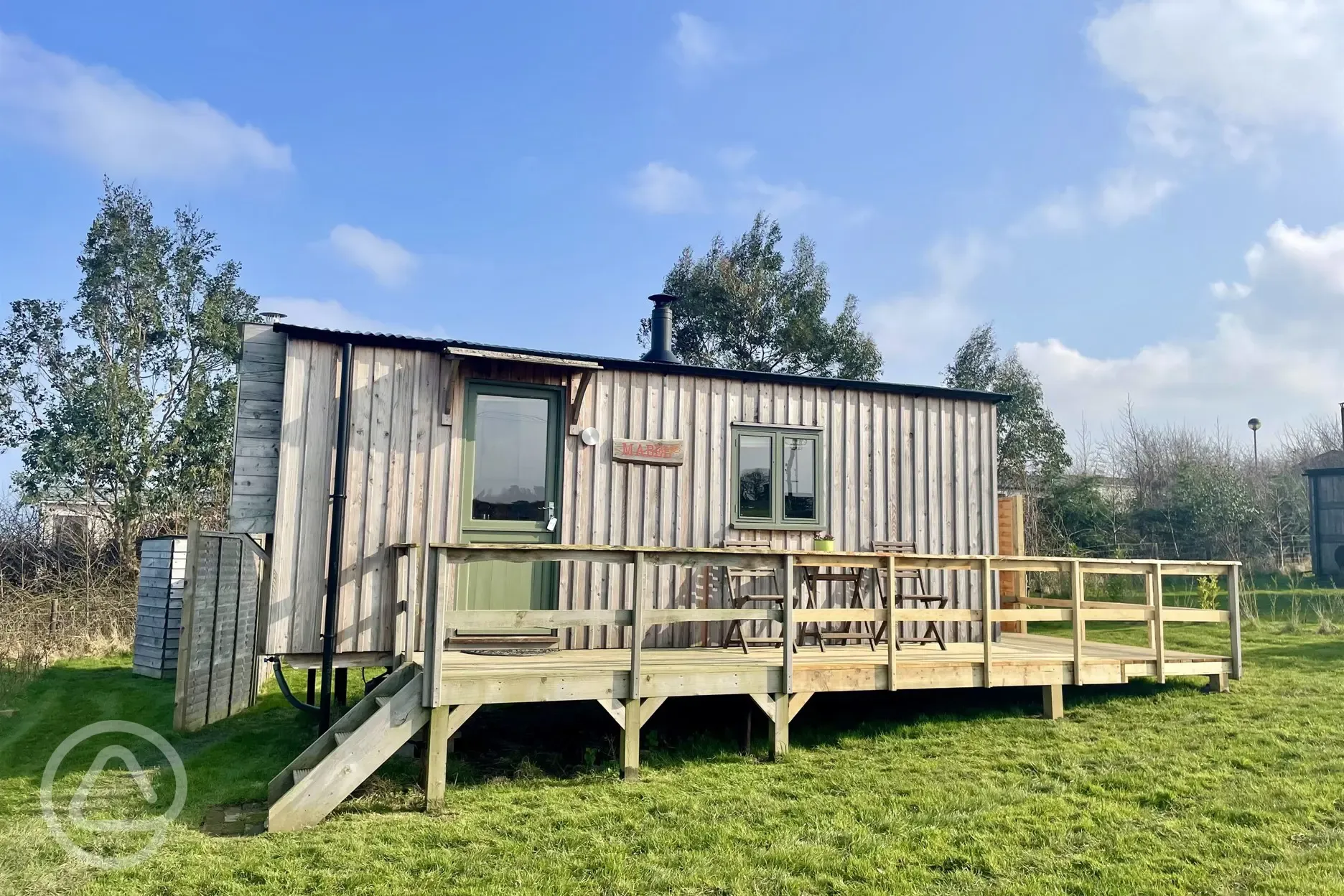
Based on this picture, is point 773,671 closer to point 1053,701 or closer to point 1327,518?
point 1053,701

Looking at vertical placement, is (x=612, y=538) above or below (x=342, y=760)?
above

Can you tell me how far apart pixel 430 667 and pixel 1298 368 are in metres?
26.2

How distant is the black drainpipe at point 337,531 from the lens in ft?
19.4

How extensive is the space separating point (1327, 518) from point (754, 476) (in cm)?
1777

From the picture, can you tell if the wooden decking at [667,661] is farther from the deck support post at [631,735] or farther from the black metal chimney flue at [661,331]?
the black metal chimney flue at [661,331]

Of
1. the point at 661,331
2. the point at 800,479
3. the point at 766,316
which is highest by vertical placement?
the point at 766,316

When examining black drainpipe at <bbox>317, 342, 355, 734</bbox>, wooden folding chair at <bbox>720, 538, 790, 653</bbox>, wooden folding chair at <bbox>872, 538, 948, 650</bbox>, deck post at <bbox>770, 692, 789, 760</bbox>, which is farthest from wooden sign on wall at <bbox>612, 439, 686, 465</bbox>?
deck post at <bbox>770, 692, 789, 760</bbox>

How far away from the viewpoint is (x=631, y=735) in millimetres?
5285

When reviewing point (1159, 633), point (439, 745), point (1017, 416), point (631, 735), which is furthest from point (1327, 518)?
point (439, 745)

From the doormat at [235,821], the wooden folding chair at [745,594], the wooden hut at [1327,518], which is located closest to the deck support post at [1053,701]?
the wooden folding chair at [745,594]

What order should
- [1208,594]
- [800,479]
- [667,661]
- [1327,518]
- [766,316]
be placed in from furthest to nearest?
1. [766,316]
2. [1327,518]
3. [1208,594]
4. [800,479]
5. [667,661]

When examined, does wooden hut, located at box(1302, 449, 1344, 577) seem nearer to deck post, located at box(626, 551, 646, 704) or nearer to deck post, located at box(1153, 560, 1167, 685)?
deck post, located at box(1153, 560, 1167, 685)

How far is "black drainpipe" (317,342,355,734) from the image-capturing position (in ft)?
19.4

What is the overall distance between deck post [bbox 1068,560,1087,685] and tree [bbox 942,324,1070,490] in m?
12.3
